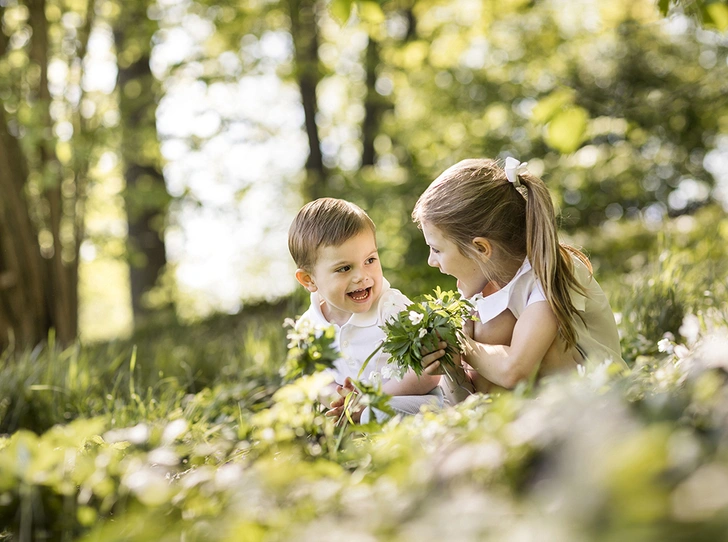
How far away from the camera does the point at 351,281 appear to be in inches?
113

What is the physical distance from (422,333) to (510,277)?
502mm

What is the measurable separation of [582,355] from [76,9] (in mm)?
6110

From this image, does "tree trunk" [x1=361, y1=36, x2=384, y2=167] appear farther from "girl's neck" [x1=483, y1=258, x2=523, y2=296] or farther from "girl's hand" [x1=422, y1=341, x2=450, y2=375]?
"girl's hand" [x1=422, y1=341, x2=450, y2=375]

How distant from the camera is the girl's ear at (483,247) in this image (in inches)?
98.9

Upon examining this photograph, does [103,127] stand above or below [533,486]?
above

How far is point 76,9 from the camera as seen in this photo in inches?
259

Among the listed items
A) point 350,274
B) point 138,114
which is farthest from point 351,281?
point 138,114

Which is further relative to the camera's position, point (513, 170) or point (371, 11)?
point (513, 170)

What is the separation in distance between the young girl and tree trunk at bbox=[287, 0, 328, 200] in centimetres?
628

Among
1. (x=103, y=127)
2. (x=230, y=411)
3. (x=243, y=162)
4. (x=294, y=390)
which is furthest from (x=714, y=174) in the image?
(x=294, y=390)

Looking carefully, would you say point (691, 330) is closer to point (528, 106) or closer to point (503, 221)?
point (503, 221)

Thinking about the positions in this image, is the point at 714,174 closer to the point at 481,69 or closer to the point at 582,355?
the point at 481,69

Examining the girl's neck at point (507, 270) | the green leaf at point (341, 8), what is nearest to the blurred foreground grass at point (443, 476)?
the girl's neck at point (507, 270)

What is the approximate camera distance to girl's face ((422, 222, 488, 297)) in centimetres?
258
